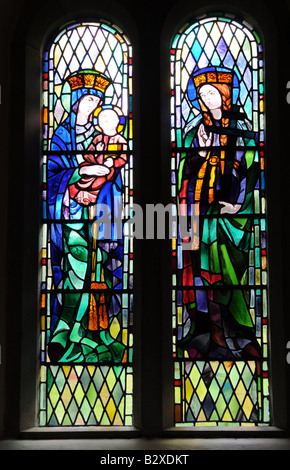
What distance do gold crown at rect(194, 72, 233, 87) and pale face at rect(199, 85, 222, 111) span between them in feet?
0.14

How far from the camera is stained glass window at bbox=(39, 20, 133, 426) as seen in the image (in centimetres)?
434

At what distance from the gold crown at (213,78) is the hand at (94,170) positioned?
82 centimetres

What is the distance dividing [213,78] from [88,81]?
2.71 ft

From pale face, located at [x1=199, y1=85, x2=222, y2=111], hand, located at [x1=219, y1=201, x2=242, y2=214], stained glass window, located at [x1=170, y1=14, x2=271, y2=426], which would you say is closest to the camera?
stained glass window, located at [x1=170, y1=14, x2=271, y2=426]

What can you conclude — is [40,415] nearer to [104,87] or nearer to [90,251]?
[90,251]

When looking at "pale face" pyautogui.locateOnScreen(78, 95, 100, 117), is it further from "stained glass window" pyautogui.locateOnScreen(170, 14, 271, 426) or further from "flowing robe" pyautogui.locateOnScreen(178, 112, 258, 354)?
"flowing robe" pyautogui.locateOnScreen(178, 112, 258, 354)

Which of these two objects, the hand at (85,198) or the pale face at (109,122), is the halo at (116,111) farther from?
the hand at (85,198)

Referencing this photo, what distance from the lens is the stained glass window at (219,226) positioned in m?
4.30

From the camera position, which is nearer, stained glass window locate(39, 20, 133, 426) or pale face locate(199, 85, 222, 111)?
stained glass window locate(39, 20, 133, 426)

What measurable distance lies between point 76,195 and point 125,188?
1.06ft

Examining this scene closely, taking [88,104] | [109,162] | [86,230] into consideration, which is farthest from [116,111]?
[86,230]

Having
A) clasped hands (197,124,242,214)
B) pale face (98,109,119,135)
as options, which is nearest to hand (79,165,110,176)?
pale face (98,109,119,135)

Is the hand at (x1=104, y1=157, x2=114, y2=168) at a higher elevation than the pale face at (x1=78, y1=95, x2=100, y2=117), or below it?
below

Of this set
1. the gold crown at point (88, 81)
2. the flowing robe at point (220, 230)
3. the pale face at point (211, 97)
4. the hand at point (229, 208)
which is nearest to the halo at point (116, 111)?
the gold crown at point (88, 81)
